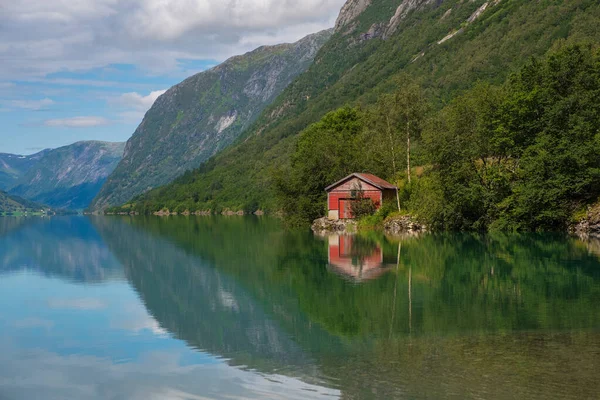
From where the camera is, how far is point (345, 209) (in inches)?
2894

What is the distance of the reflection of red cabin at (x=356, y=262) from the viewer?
30516 millimetres

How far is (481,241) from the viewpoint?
4794 centimetres

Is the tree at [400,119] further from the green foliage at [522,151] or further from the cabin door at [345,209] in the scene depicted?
the green foliage at [522,151]

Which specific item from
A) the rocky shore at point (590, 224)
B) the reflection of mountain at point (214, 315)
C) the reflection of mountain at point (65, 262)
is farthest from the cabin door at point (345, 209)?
the reflection of mountain at point (214, 315)

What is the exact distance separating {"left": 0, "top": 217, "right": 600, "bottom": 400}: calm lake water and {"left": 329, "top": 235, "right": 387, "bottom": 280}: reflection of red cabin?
0.70 ft

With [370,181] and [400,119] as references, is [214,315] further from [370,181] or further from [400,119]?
[400,119]

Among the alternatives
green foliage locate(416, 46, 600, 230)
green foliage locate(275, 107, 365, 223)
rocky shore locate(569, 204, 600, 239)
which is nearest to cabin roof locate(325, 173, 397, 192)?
green foliage locate(275, 107, 365, 223)

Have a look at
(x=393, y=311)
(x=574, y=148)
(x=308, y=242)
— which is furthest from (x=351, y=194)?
(x=393, y=311)

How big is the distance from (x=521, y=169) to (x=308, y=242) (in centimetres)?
1924

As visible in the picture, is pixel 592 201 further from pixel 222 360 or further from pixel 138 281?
pixel 222 360

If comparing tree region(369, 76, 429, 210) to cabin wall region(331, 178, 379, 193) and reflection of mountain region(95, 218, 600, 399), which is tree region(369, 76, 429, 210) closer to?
cabin wall region(331, 178, 379, 193)

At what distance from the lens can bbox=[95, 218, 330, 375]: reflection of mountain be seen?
1555 centimetres

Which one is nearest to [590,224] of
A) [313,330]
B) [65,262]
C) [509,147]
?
[509,147]

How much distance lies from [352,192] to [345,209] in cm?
246
